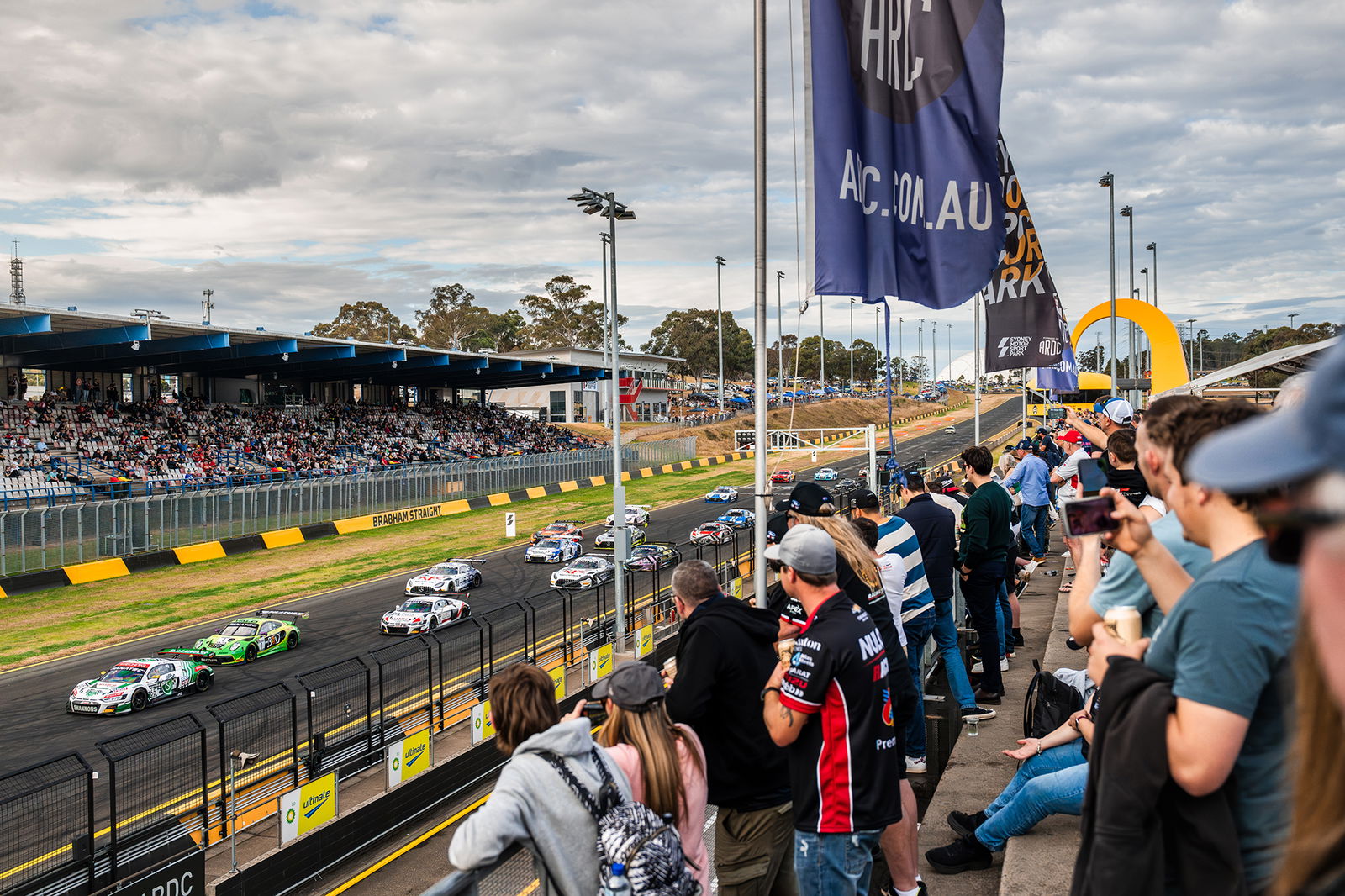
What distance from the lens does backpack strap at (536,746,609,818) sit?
3.34 m

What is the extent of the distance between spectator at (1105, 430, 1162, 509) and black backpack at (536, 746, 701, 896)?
407 centimetres

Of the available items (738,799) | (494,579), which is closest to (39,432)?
(494,579)

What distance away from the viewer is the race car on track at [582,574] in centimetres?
3077

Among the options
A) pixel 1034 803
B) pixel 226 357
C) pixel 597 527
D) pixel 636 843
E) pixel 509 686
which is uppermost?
pixel 226 357

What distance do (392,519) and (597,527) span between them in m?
9.97

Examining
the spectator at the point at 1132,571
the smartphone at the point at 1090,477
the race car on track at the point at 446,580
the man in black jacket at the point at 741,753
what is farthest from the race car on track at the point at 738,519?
the spectator at the point at 1132,571

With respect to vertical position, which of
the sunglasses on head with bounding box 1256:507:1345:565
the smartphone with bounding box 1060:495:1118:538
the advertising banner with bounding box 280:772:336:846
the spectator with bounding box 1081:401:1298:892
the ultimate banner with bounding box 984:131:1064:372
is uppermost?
the ultimate banner with bounding box 984:131:1064:372

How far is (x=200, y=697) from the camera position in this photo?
67.2 ft

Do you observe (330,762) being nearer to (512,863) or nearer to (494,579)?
(512,863)

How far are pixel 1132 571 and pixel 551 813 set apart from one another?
2.20 meters

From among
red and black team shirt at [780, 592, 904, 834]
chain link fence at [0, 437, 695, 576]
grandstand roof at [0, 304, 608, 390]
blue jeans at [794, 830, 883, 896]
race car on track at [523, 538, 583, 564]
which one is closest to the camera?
red and black team shirt at [780, 592, 904, 834]

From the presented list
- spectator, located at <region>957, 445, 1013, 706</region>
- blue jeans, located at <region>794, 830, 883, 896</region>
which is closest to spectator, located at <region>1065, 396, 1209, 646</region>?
blue jeans, located at <region>794, 830, 883, 896</region>

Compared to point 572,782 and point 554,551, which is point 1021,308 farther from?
point 554,551

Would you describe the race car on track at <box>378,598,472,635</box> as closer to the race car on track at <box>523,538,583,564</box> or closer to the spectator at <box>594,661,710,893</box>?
the race car on track at <box>523,538,583,564</box>
